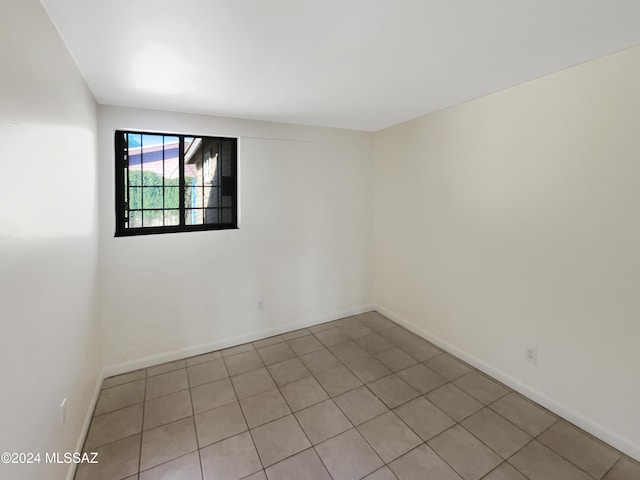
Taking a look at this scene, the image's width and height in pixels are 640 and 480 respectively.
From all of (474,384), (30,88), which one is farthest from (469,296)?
(30,88)

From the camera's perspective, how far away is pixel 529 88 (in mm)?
2252

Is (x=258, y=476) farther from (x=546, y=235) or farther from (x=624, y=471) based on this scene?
(x=546, y=235)

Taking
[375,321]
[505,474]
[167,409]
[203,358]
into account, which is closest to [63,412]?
[167,409]

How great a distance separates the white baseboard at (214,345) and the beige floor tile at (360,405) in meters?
1.26

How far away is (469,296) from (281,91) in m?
2.45

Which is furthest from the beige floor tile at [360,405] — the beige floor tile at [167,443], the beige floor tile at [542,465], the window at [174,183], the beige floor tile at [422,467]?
the window at [174,183]

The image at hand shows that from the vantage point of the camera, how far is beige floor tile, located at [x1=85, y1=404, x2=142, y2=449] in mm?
1983

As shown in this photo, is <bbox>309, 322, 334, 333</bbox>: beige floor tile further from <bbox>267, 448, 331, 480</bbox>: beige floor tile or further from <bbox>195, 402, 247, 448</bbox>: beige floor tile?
<bbox>267, 448, 331, 480</bbox>: beige floor tile

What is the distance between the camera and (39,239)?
4.18ft

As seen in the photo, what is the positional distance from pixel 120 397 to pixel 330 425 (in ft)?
5.57

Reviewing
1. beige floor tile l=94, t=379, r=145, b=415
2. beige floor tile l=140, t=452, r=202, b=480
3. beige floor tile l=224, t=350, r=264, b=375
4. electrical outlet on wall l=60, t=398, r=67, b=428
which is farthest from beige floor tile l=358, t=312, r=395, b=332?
electrical outlet on wall l=60, t=398, r=67, b=428

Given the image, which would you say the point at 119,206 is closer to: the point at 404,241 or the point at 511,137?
the point at 404,241

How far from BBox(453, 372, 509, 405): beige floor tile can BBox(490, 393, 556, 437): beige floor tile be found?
5cm

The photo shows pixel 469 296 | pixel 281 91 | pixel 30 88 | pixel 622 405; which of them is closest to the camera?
pixel 30 88
